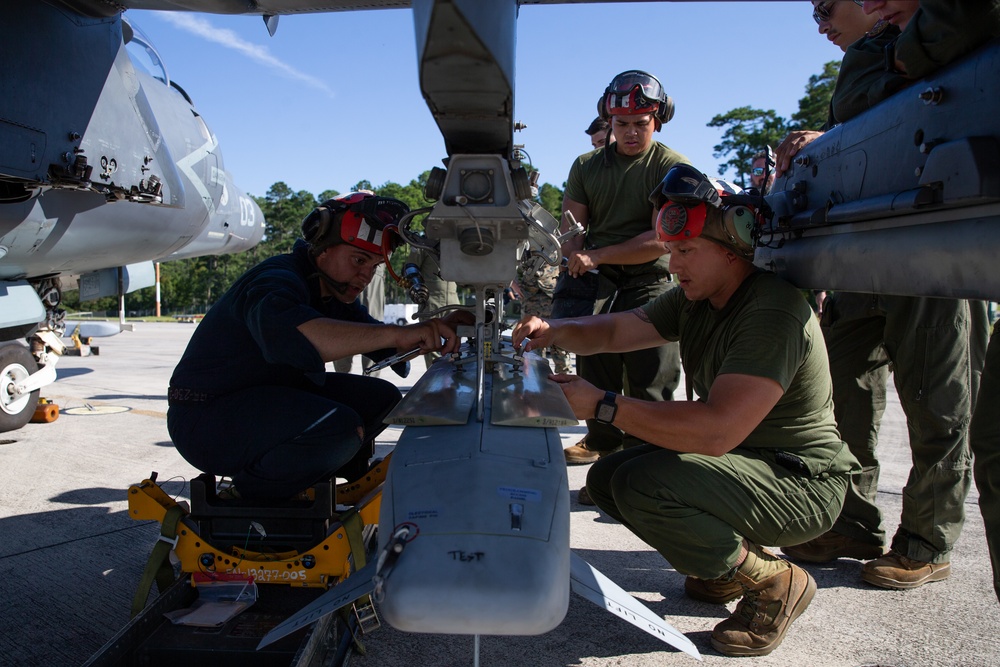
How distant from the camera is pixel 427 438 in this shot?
2221 millimetres

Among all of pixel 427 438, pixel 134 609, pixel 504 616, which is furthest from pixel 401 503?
pixel 134 609

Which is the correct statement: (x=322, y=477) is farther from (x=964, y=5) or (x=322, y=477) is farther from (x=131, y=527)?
(x=964, y=5)

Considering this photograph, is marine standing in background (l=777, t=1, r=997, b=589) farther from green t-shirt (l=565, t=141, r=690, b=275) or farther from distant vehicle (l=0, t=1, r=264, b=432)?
distant vehicle (l=0, t=1, r=264, b=432)

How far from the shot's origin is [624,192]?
434 centimetres

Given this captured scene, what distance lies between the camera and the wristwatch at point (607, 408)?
8.08 feet

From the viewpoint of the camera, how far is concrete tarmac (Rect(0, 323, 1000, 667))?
2.54 m

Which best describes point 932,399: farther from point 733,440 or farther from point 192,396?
point 192,396

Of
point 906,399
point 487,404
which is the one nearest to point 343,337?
point 487,404

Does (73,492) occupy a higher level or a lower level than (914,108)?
lower

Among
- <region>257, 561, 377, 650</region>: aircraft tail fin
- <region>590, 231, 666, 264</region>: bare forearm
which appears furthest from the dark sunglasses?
<region>257, 561, 377, 650</region>: aircraft tail fin

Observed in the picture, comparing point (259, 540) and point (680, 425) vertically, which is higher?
point (680, 425)

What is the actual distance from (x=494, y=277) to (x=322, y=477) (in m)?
1.13

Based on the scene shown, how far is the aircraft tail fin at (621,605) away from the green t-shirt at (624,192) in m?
2.58

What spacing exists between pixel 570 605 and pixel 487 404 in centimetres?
110
